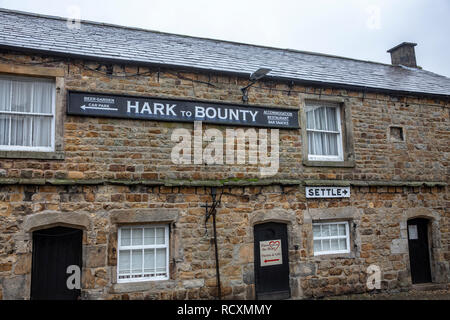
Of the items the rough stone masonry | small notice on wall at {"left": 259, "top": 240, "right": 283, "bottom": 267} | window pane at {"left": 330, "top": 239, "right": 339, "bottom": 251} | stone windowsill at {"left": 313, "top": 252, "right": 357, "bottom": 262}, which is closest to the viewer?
the rough stone masonry

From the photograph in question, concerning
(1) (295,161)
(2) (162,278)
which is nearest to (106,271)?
(2) (162,278)

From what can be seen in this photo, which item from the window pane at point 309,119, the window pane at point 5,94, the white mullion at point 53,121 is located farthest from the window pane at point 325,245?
the window pane at point 5,94

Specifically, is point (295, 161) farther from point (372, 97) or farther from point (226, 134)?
point (372, 97)

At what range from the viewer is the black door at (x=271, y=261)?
27.8ft

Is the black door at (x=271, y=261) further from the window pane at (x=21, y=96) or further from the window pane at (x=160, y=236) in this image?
the window pane at (x=21, y=96)

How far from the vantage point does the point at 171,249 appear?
782 cm

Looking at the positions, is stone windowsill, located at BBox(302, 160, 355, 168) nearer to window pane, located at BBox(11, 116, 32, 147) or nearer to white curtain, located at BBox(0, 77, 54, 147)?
white curtain, located at BBox(0, 77, 54, 147)

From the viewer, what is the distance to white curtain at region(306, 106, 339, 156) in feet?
31.6

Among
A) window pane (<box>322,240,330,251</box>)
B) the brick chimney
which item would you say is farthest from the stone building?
the brick chimney

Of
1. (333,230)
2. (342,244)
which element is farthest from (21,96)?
(342,244)

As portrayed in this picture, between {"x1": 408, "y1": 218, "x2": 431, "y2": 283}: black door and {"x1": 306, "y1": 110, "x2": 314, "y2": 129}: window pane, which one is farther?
{"x1": 408, "y1": 218, "x2": 431, "y2": 283}: black door

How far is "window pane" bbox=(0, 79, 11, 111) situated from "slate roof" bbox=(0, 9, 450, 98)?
71 cm

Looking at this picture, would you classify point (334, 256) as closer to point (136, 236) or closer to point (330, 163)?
point (330, 163)

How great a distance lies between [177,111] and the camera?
823 cm
